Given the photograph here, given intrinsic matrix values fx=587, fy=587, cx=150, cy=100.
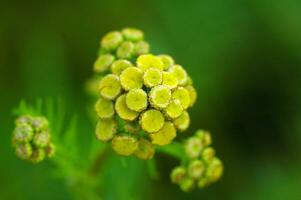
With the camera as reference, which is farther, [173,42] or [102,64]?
[173,42]

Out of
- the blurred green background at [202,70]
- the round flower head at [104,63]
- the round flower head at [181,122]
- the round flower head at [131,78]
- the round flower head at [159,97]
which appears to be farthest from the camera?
the blurred green background at [202,70]

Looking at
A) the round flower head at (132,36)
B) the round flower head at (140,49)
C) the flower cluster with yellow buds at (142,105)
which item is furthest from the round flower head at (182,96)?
the round flower head at (132,36)

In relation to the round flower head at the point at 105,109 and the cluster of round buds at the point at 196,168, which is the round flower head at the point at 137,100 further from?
the cluster of round buds at the point at 196,168

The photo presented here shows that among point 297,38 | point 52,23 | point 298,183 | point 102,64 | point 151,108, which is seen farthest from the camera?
point 52,23

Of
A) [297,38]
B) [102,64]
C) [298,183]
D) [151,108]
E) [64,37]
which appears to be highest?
[64,37]

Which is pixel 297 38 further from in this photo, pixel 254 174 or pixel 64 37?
pixel 64 37

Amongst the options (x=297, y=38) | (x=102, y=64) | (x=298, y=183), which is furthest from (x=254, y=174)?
(x=102, y=64)

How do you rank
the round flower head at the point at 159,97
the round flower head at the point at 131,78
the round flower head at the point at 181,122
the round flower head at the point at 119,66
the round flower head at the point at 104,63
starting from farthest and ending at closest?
the round flower head at the point at 104,63 < the round flower head at the point at 119,66 < the round flower head at the point at 181,122 < the round flower head at the point at 131,78 < the round flower head at the point at 159,97

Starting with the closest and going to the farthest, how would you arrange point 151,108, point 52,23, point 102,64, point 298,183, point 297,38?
point 151,108 → point 102,64 → point 298,183 → point 297,38 → point 52,23
